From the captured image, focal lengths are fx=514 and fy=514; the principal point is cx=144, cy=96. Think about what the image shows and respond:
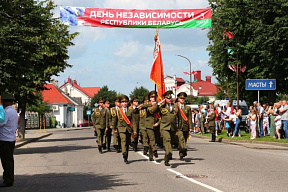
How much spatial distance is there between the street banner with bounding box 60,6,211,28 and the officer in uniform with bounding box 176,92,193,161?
737 centimetres

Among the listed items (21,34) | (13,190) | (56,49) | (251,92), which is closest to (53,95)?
(251,92)

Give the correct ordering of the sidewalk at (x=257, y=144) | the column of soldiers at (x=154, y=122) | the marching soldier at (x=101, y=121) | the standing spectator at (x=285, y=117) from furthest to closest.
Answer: the standing spectator at (x=285, y=117), the sidewalk at (x=257, y=144), the marching soldier at (x=101, y=121), the column of soldiers at (x=154, y=122)

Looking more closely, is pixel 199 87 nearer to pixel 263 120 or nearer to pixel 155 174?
pixel 263 120

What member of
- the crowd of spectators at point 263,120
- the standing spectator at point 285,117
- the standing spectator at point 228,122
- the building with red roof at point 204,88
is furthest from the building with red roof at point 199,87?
the standing spectator at point 285,117

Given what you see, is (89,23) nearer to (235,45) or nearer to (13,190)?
(13,190)

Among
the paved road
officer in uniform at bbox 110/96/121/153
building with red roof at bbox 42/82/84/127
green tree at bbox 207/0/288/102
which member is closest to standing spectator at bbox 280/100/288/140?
the paved road

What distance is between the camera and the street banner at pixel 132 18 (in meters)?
22.0

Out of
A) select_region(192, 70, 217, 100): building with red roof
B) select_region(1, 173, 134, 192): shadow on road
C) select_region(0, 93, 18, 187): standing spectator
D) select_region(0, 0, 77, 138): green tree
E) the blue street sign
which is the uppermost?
select_region(192, 70, 217, 100): building with red roof

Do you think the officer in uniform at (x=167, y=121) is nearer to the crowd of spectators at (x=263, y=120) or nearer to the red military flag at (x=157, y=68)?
the red military flag at (x=157, y=68)

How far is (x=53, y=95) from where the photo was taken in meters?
102

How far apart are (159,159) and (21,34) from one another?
7.44 meters

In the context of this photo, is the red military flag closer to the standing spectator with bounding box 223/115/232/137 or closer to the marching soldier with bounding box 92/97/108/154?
the marching soldier with bounding box 92/97/108/154

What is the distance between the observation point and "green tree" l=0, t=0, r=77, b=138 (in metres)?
18.2

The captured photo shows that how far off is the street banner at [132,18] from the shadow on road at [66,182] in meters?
11.2
